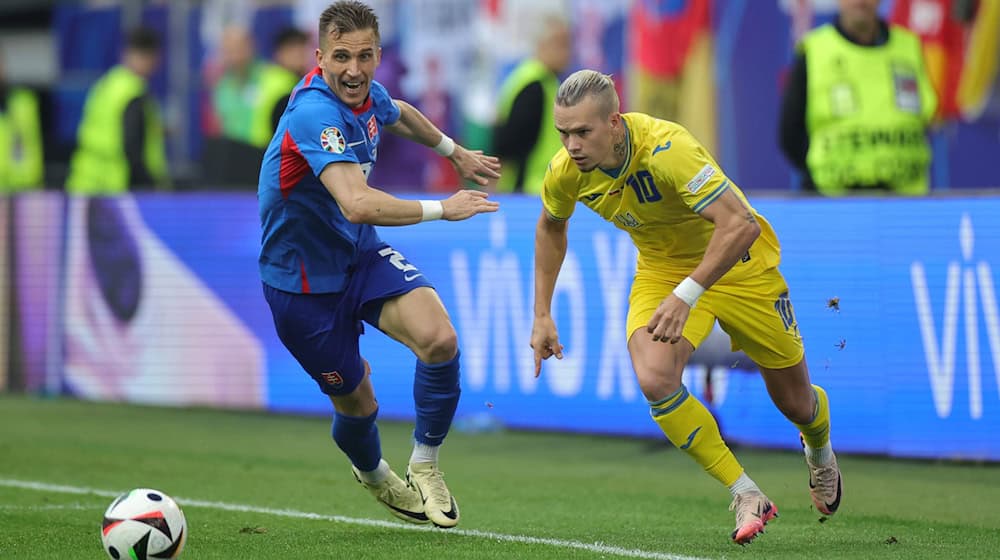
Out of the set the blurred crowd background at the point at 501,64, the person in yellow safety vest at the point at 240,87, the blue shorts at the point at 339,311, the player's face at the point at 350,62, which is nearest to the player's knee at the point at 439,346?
the blue shorts at the point at 339,311

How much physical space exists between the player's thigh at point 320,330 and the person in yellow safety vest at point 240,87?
27.3 feet

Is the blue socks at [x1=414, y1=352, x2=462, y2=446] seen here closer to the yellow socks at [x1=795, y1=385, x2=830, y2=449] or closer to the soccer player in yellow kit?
the soccer player in yellow kit

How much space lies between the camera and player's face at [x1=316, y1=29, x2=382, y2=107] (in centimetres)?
682

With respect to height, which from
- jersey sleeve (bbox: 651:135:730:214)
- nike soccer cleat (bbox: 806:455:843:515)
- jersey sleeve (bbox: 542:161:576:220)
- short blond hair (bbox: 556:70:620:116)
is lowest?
nike soccer cleat (bbox: 806:455:843:515)

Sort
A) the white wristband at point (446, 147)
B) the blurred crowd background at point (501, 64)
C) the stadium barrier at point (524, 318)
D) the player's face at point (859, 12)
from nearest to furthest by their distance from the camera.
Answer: the white wristband at point (446, 147)
the stadium barrier at point (524, 318)
the player's face at point (859, 12)
the blurred crowd background at point (501, 64)

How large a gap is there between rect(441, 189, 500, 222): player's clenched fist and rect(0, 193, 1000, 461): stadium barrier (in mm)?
1964

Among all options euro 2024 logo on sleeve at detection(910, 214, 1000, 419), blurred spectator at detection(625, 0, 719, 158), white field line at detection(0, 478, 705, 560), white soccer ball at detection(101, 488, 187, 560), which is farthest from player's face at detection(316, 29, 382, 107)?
blurred spectator at detection(625, 0, 719, 158)

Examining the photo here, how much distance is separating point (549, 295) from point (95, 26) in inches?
573

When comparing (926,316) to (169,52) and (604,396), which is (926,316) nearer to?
(604,396)

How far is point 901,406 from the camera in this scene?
9898mm

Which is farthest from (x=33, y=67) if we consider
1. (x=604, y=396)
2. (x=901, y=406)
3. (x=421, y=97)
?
(x=901, y=406)

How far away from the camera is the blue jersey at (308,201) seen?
22.7 ft

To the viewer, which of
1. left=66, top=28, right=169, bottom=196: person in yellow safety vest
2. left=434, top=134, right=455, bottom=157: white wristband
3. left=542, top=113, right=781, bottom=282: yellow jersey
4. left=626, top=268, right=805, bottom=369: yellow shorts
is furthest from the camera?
left=66, top=28, right=169, bottom=196: person in yellow safety vest

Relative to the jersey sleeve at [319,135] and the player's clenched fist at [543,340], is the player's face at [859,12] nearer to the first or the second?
the player's clenched fist at [543,340]
